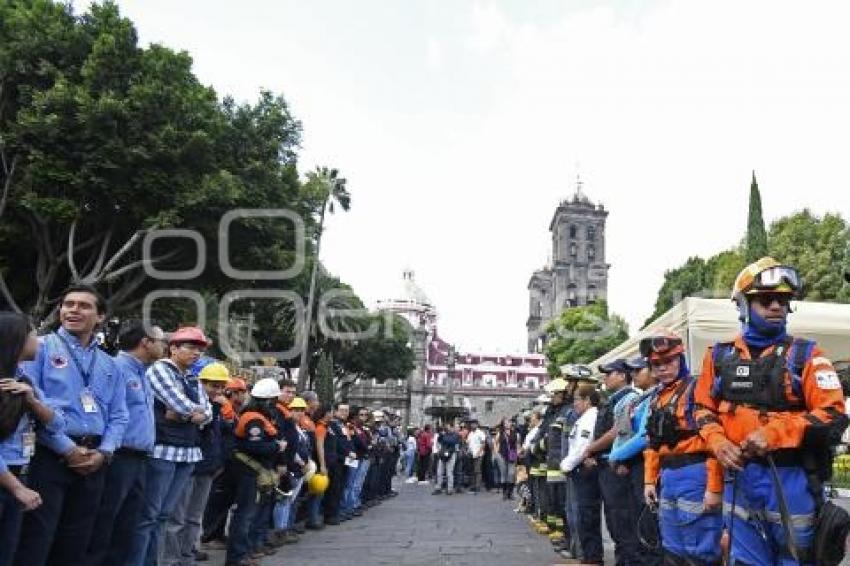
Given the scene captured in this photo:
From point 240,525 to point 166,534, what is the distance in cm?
108

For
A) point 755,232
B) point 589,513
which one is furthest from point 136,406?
point 755,232

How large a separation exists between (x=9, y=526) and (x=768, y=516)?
358 centimetres

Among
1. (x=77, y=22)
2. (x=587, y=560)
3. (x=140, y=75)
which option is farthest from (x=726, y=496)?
(x=77, y=22)

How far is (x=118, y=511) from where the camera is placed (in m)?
5.20

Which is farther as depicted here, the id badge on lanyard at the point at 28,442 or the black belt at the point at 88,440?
the black belt at the point at 88,440

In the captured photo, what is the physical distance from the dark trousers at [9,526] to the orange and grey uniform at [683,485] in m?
3.45

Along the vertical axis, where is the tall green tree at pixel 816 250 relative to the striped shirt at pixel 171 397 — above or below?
above

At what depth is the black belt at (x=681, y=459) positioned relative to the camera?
440 centimetres

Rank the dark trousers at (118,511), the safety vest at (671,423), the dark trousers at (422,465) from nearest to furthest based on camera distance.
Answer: the safety vest at (671,423) → the dark trousers at (118,511) → the dark trousers at (422,465)

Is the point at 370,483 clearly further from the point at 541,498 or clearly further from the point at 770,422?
the point at 770,422

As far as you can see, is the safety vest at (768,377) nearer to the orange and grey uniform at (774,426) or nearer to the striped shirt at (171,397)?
the orange and grey uniform at (774,426)

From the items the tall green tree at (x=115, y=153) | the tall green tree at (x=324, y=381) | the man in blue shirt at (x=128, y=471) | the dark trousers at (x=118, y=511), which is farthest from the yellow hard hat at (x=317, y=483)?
the tall green tree at (x=324, y=381)

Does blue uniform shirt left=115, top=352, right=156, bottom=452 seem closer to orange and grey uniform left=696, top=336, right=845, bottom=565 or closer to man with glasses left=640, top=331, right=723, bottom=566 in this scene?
man with glasses left=640, top=331, right=723, bottom=566

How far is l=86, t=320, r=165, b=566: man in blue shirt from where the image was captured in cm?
496
